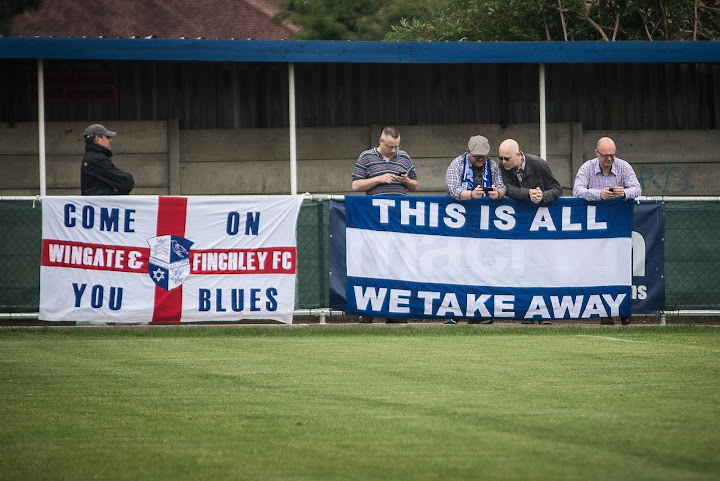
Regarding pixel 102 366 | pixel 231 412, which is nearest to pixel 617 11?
pixel 102 366

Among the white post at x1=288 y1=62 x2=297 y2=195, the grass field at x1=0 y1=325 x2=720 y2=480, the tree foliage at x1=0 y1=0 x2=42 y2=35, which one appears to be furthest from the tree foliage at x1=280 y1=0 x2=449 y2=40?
the grass field at x1=0 y1=325 x2=720 y2=480

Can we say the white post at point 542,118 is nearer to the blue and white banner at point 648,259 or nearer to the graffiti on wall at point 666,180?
the graffiti on wall at point 666,180

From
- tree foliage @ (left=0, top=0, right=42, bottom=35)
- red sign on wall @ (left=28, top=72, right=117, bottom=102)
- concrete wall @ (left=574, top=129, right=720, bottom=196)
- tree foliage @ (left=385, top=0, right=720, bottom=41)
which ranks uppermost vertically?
tree foliage @ (left=0, top=0, right=42, bottom=35)

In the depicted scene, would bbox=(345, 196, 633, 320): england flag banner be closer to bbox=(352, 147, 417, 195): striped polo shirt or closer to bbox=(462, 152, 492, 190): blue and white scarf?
bbox=(462, 152, 492, 190): blue and white scarf

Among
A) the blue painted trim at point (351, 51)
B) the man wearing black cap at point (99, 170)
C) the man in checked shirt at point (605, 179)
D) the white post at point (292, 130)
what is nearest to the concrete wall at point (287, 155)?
the white post at point (292, 130)

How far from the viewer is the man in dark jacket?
1212cm

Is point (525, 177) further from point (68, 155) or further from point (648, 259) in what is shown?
point (68, 155)

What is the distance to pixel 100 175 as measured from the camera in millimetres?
12484

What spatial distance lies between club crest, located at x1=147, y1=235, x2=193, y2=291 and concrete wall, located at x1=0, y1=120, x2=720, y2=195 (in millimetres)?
4280

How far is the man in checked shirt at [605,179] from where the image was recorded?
1229cm

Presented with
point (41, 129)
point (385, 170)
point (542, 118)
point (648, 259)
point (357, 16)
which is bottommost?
point (648, 259)

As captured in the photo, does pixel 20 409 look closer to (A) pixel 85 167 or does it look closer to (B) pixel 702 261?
(A) pixel 85 167

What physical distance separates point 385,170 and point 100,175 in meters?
3.22

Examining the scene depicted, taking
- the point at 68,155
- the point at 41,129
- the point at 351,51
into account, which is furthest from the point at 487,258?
the point at 68,155
